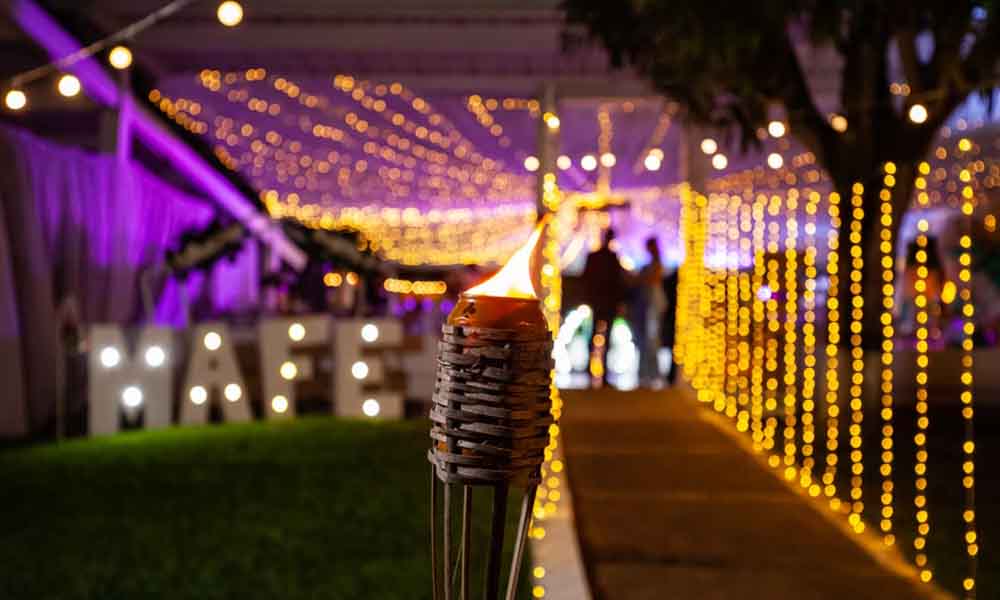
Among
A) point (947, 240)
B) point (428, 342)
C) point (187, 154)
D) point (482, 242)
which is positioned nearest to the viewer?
point (428, 342)

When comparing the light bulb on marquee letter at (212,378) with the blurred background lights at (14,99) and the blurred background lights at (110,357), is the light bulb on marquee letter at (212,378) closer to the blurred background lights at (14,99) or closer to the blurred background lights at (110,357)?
the blurred background lights at (110,357)

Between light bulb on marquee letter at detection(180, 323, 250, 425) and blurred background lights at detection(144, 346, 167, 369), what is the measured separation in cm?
26

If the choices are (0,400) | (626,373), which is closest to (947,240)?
(626,373)

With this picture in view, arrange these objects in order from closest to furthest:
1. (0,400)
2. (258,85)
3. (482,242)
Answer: (0,400)
(258,85)
(482,242)

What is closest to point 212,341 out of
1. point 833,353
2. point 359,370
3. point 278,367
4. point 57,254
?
point 278,367

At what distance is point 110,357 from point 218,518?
10.7 ft

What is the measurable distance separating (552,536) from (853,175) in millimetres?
5010

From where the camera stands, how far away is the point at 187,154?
1468cm

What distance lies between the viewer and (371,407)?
900cm

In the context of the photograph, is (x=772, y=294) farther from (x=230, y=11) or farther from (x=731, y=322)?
(x=230, y=11)

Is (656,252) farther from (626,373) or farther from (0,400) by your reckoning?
(0,400)

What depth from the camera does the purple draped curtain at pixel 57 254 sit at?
25.5ft

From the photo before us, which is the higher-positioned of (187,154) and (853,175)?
(187,154)

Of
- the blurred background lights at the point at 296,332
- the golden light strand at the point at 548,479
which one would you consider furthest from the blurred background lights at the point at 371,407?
the golden light strand at the point at 548,479
